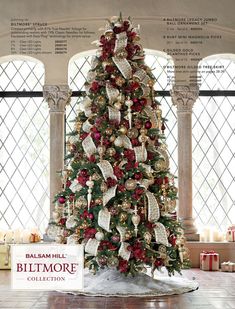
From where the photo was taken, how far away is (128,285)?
7020 millimetres

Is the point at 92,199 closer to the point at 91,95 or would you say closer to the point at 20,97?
the point at 91,95

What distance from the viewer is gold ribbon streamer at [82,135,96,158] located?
720cm

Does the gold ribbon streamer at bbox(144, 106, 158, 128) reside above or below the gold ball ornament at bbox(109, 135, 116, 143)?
above

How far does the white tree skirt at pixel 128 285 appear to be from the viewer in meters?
6.83

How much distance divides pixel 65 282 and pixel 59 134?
4.50m

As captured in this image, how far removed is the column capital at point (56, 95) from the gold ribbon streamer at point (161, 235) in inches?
155

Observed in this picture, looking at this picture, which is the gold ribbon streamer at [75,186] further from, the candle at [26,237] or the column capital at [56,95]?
the column capital at [56,95]

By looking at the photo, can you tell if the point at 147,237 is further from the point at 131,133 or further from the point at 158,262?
the point at 131,133

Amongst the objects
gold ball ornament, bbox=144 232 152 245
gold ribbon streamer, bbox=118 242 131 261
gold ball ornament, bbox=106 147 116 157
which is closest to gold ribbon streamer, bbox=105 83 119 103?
gold ball ornament, bbox=106 147 116 157

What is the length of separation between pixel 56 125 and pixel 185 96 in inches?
85.4

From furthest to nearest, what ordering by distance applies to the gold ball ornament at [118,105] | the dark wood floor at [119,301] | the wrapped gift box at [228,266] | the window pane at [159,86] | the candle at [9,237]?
the window pane at [159,86]
the candle at [9,237]
the wrapped gift box at [228,266]
the gold ball ornament at [118,105]
the dark wood floor at [119,301]

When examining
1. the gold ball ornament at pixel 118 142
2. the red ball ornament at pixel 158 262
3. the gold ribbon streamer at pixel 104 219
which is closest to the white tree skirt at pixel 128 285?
the red ball ornament at pixel 158 262

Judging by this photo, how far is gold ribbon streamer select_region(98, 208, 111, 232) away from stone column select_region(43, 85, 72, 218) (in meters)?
3.35

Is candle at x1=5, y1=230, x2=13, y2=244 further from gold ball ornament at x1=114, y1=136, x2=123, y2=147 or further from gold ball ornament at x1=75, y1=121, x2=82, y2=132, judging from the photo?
gold ball ornament at x1=114, y1=136, x2=123, y2=147
